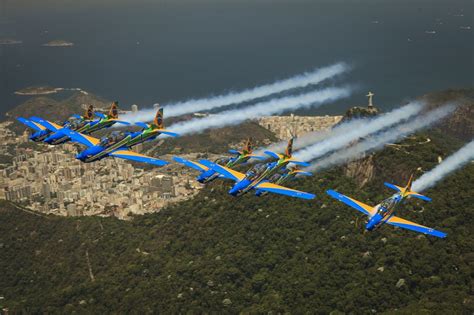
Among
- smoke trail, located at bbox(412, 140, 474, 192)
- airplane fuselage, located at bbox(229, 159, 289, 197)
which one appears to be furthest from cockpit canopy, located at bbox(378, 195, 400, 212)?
smoke trail, located at bbox(412, 140, 474, 192)

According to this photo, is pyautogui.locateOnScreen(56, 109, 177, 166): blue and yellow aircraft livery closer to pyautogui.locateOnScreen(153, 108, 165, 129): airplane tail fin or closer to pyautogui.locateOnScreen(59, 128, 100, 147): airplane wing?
pyautogui.locateOnScreen(59, 128, 100, 147): airplane wing

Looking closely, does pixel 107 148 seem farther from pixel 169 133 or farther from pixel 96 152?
pixel 169 133

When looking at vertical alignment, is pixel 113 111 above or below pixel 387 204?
above

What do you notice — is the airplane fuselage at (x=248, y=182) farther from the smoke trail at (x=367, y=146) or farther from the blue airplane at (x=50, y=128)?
the smoke trail at (x=367, y=146)

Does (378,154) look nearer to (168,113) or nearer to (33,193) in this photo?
(168,113)

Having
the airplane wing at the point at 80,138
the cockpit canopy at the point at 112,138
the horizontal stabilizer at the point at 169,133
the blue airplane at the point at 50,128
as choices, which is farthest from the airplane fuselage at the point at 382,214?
the blue airplane at the point at 50,128

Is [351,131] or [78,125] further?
[351,131]

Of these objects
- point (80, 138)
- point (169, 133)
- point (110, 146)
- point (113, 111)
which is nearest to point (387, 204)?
point (169, 133)

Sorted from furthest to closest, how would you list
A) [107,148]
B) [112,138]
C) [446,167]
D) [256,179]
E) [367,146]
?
[367,146] → [446,167] → [112,138] → [107,148] → [256,179]
